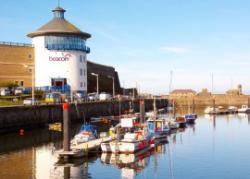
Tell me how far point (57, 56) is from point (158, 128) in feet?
123

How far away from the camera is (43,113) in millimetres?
73688

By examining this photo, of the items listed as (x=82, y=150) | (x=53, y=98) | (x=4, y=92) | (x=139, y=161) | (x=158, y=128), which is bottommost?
(x=139, y=161)

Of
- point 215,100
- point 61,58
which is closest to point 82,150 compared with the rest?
point 61,58

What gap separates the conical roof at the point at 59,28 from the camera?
92875 millimetres

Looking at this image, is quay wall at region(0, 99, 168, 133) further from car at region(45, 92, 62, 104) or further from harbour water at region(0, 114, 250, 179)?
harbour water at region(0, 114, 250, 179)

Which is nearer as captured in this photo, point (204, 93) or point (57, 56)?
point (57, 56)

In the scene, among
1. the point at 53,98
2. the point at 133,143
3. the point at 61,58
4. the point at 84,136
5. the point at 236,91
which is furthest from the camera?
the point at 236,91

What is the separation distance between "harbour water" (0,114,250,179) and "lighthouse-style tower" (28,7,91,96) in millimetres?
33386

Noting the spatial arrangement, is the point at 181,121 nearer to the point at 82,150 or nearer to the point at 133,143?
the point at 133,143

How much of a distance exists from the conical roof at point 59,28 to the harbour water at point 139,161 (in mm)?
36068

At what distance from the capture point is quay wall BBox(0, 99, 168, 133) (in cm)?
6362

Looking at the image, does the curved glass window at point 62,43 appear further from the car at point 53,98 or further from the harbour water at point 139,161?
the harbour water at point 139,161

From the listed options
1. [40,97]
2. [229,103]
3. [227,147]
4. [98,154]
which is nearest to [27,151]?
[98,154]

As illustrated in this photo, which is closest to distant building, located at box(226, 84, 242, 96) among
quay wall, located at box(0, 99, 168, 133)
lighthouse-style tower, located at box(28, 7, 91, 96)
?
quay wall, located at box(0, 99, 168, 133)
